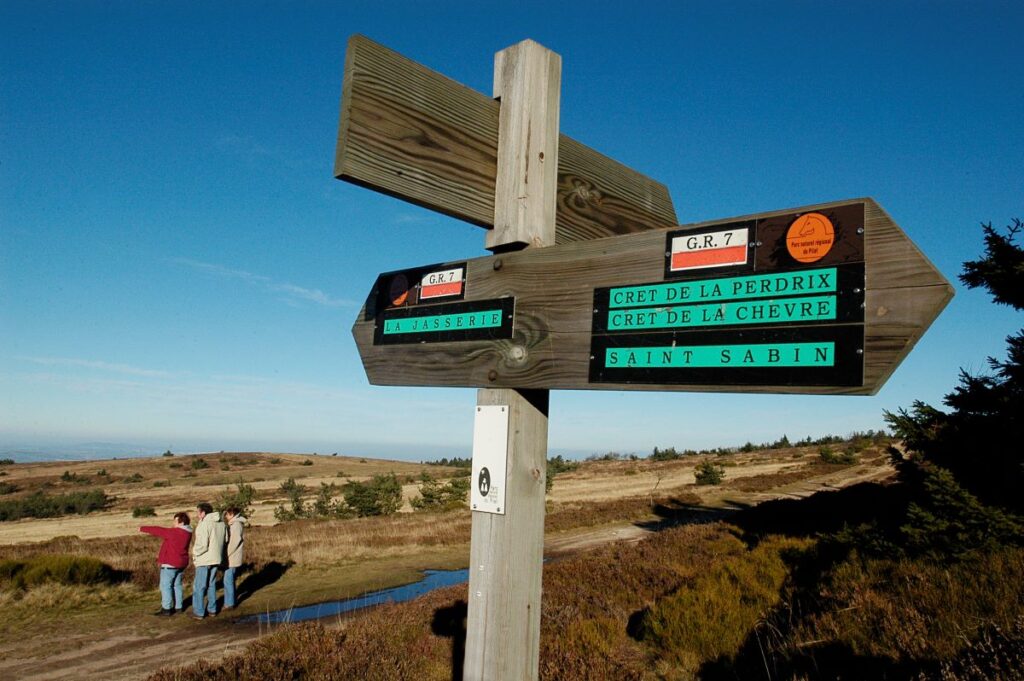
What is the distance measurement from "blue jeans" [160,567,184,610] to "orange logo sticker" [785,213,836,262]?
12.9 m

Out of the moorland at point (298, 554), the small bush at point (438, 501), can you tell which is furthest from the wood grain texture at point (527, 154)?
the small bush at point (438, 501)

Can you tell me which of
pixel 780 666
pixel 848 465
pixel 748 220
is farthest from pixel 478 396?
pixel 848 465

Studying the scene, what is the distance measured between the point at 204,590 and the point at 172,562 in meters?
0.79

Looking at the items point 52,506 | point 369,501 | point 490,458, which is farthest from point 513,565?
point 52,506

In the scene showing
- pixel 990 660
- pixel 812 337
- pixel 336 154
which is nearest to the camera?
pixel 812 337

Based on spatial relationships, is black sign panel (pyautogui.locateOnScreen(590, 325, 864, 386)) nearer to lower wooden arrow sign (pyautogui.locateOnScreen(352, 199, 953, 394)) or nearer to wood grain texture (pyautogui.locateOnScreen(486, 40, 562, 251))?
lower wooden arrow sign (pyautogui.locateOnScreen(352, 199, 953, 394))

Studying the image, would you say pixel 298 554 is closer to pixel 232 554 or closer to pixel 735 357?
pixel 232 554

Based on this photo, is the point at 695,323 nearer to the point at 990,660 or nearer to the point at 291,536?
the point at 990,660

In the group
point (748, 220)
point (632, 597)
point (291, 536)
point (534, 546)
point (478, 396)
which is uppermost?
point (748, 220)

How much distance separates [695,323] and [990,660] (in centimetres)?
305

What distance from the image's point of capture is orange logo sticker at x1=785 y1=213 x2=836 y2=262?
1860 millimetres

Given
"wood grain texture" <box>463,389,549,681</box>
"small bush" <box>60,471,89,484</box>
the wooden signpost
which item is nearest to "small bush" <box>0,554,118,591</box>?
the wooden signpost

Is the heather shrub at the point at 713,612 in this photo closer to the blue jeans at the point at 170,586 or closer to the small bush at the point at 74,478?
the blue jeans at the point at 170,586

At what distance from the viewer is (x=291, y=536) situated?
21.9m
